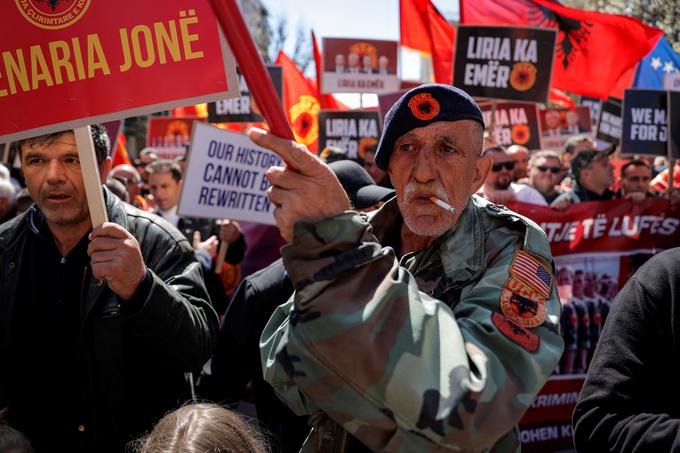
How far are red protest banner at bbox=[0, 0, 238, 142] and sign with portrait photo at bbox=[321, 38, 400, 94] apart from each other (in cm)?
765

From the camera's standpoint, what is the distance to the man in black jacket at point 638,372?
6.59 ft

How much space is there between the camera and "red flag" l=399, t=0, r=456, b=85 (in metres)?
9.23

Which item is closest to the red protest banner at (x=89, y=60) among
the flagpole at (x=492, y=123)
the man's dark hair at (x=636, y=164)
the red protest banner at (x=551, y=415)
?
the red protest banner at (x=551, y=415)

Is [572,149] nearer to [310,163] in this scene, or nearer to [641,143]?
[641,143]

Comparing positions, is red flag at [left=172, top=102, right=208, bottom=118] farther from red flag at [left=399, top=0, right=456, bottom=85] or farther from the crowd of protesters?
red flag at [left=399, top=0, right=456, bottom=85]

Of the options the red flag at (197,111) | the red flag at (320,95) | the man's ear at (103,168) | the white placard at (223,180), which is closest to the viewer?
the man's ear at (103,168)

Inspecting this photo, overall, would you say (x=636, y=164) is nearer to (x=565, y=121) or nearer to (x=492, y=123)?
(x=492, y=123)

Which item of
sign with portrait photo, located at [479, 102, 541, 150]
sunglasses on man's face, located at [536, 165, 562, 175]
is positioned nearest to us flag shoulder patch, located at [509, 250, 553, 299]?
sunglasses on man's face, located at [536, 165, 562, 175]

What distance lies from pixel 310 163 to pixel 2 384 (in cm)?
178

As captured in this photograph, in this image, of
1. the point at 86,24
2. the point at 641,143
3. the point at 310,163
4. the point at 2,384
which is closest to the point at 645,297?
the point at 310,163

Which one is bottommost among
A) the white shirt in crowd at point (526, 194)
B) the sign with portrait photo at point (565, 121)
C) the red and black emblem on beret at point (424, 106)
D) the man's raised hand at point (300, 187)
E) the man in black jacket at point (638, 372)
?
the sign with portrait photo at point (565, 121)

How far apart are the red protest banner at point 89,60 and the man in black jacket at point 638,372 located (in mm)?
1277

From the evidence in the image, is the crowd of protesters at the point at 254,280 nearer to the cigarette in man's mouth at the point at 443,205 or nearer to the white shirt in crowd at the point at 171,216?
the white shirt in crowd at the point at 171,216

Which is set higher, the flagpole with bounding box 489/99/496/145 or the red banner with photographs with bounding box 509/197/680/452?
the flagpole with bounding box 489/99/496/145
